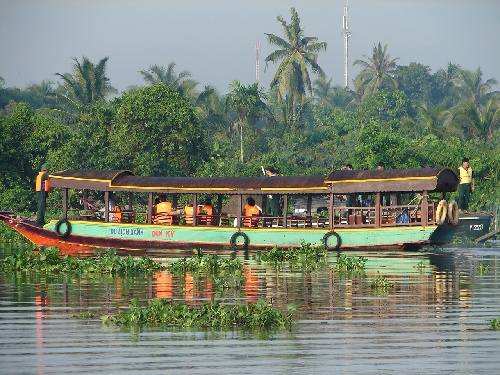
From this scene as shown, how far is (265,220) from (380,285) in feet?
40.1

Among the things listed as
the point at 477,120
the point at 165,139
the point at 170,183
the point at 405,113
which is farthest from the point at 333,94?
the point at 170,183

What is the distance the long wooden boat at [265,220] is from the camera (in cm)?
3356

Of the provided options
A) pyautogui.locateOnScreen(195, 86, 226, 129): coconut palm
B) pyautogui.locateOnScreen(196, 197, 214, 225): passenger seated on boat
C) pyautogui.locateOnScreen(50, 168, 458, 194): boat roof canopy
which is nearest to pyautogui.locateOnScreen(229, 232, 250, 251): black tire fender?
pyautogui.locateOnScreen(196, 197, 214, 225): passenger seated on boat

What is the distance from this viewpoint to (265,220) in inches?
1398

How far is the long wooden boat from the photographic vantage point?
3356 cm

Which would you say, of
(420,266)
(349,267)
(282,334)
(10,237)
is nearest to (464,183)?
(420,266)

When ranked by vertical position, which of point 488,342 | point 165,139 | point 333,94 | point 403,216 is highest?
point 333,94

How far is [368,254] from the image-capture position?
33.8 meters

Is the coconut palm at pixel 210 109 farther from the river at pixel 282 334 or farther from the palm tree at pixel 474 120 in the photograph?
the river at pixel 282 334

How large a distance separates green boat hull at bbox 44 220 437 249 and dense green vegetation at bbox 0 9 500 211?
1355cm

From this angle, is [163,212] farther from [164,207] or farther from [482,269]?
[482,269]

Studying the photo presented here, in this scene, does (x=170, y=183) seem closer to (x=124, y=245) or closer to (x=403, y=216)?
(x=124, y=245)

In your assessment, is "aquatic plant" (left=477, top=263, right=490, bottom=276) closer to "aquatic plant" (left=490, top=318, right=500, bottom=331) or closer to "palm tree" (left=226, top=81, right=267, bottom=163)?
"aquatic plant" (left=490, top=318, right=500, bottom=331)

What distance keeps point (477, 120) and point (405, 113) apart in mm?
20824
